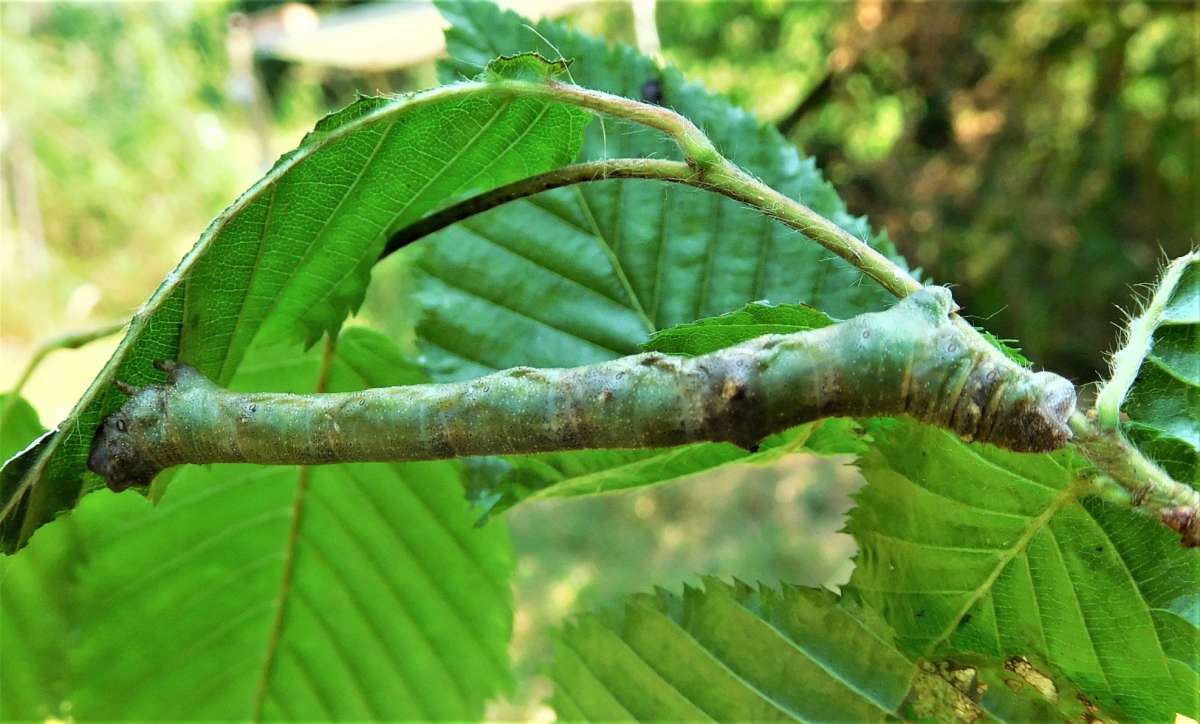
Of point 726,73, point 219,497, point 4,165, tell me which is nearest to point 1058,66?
point 726,73

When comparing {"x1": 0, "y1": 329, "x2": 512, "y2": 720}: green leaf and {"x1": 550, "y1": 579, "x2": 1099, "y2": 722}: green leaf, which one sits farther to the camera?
{"x1": 0, "y1": 329, "x2": 512, "y2": 720}: green leaf

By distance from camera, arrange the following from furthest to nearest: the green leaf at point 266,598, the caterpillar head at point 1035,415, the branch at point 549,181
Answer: the green leaf at point 266,598 → the branch at point 549,181 → the caterpillar head at point 1035,415

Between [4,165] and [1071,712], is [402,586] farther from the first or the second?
[4,165]

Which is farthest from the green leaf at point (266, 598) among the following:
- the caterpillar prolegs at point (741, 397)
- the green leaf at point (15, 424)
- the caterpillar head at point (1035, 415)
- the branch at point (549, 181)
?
the caterpillar head at point (1035, 415)

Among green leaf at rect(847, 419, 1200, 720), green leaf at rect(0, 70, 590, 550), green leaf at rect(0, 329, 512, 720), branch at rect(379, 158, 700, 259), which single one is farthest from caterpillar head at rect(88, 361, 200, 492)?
green leaf at rect(847, 419, 1200, 720)

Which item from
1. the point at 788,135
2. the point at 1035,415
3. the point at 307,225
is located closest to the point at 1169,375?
the point at 1035,415

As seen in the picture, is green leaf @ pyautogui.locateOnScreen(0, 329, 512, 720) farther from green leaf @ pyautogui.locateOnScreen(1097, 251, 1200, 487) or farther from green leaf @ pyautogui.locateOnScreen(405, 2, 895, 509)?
green leaf @ pyautogui.locateOnScreen(1097, 251, 1200, 487)

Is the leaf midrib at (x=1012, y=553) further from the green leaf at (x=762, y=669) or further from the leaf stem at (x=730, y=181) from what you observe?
the leaf stem at (x=730, y=181)
